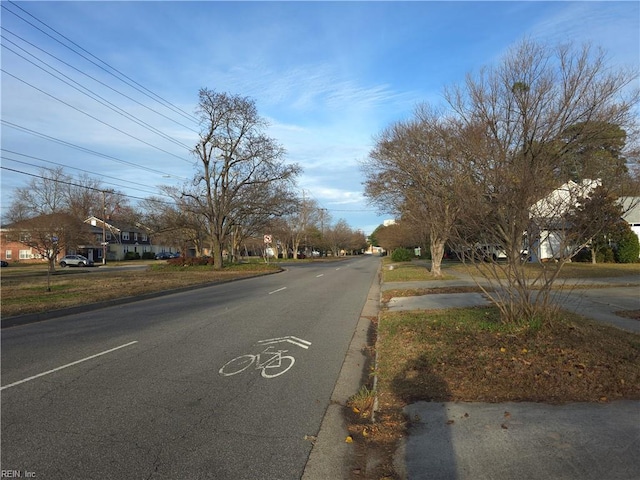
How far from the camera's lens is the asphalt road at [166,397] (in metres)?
3.89

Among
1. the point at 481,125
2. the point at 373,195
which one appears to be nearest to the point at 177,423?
the point at 481,125

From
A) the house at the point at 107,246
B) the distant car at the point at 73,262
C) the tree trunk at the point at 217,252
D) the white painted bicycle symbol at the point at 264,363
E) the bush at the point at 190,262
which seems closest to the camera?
the white painted bicycle symbol at the point at 264,363

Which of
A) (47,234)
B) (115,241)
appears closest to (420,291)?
(47,234)

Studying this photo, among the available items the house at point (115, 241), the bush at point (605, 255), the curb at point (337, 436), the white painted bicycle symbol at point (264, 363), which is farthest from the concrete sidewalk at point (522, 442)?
the house at point (115, 241)

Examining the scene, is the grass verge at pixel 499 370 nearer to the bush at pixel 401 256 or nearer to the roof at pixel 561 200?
the roof at pixel 561 200

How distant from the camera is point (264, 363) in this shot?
718 cm

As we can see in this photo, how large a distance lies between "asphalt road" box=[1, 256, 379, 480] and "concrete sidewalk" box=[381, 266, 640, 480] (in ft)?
3.49

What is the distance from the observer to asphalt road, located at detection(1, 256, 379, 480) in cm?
389

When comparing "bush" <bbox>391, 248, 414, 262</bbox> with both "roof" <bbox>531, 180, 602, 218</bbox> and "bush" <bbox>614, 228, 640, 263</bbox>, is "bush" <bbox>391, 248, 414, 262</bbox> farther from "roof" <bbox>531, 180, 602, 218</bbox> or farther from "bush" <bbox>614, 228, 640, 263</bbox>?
"roof" <bbox>531, 180, 602, 218</bbox>

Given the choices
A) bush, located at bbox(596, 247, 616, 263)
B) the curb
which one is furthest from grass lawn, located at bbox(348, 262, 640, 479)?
bush, located at bbox(596, 247, 616, 263)

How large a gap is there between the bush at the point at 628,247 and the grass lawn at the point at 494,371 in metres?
30.4

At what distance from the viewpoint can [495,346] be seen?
6.54 meters

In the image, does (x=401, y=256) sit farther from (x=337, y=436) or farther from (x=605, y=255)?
(x=337, y=436)

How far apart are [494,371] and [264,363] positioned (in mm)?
3407
